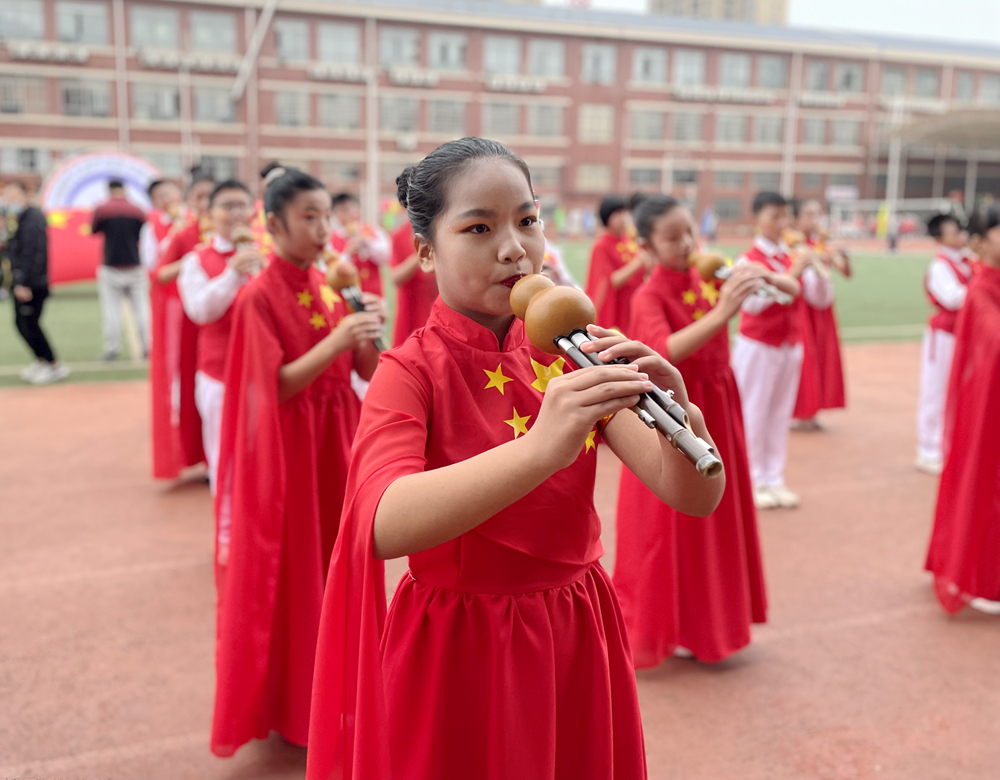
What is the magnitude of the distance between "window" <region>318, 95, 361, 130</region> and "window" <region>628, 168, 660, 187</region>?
47.3 ft

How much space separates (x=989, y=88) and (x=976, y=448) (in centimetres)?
5803

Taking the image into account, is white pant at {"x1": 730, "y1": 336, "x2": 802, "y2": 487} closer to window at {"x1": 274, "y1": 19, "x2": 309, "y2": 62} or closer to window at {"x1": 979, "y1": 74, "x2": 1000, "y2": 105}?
window at {"x1": 274, "y1": 19, "x2": 309, "y2": 62}

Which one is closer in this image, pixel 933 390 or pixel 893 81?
pixel 933 390

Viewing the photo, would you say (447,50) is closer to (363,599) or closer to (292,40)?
(292,40)

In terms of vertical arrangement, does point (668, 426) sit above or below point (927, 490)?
above

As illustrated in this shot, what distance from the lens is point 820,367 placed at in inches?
307

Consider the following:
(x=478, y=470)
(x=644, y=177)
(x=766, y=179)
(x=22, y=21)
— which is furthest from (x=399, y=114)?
(x=478, y=470)

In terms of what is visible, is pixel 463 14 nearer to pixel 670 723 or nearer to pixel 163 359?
pixel 163 359

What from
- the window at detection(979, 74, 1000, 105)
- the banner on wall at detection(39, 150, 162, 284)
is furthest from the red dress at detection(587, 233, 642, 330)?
the window at detection(979, 74, 1000, 105)

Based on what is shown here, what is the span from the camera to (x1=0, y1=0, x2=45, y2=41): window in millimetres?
37500

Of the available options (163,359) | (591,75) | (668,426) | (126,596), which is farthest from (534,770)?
(591,75)

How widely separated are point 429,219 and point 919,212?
166 feet

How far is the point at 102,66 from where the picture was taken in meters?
38.1

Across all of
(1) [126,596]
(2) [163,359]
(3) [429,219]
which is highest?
(3) [429,219]
